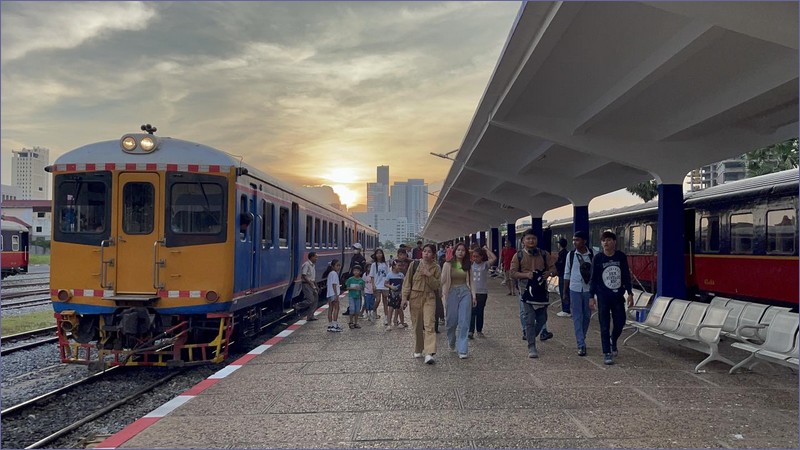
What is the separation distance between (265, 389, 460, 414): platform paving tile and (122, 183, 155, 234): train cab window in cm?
337

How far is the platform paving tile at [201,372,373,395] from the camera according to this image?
6844 millimetres

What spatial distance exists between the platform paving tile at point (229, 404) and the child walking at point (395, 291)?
5.62 metres

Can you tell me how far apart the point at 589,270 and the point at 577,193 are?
996 cm

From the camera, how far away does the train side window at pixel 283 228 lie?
11.4 meters

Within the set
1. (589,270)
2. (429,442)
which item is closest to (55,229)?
(429,442)

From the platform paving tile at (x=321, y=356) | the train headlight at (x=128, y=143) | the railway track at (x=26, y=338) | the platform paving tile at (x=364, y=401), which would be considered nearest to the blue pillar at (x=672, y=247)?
the platform paving tile at (x=321, y=356)

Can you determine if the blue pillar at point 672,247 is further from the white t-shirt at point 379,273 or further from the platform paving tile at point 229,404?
the platform paving tile at point 229,404

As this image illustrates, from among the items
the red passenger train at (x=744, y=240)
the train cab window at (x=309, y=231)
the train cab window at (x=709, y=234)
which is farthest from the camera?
the train cab window at (x=709, y=234)

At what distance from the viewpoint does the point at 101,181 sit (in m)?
8.24

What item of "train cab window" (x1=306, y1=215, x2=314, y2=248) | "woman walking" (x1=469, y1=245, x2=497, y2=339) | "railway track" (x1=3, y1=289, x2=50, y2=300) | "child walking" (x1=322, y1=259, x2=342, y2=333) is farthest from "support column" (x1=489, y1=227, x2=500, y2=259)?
"woman walking" (x1=469, y1=245, x2=497, y2=339)

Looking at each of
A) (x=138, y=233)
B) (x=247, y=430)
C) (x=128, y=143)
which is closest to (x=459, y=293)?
(x=247, y=430)

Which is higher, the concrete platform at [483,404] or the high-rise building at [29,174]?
the high-rise building at [29,174]

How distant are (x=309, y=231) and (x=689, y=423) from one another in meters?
10.5

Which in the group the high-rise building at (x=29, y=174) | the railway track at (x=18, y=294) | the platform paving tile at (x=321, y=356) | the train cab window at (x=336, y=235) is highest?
the high-rise building at (x=29, y=174)
